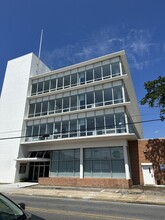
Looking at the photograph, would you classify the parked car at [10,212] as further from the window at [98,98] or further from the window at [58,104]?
the window at [58,104]

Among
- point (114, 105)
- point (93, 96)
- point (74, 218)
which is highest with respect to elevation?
point (93, 96)

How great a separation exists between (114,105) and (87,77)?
6887 mm

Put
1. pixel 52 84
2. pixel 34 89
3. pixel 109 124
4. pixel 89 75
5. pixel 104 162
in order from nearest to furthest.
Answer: pixel 104 162 → pixel 109 124 → pixel 89 75 → pixel 52 84 → pixel 34 89

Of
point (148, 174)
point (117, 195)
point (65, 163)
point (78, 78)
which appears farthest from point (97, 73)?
point (117, 195)

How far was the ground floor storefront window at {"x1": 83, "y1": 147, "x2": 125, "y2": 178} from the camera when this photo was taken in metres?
21.0

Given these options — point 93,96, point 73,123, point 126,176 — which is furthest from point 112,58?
point 126,176

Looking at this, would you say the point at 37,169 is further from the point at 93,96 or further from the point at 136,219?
the point at 136,219

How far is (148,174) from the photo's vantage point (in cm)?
2098

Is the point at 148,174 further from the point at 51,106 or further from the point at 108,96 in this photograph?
the point at 51,106

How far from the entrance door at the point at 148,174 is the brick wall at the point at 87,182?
2.70 m

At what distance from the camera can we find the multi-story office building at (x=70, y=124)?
21.8 m

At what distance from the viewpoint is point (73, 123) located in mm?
24859

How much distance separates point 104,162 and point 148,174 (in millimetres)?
5525

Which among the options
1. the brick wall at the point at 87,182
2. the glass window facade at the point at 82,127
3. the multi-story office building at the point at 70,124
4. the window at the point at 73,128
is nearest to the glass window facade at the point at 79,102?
the multi-story office building at the point at 70,124
